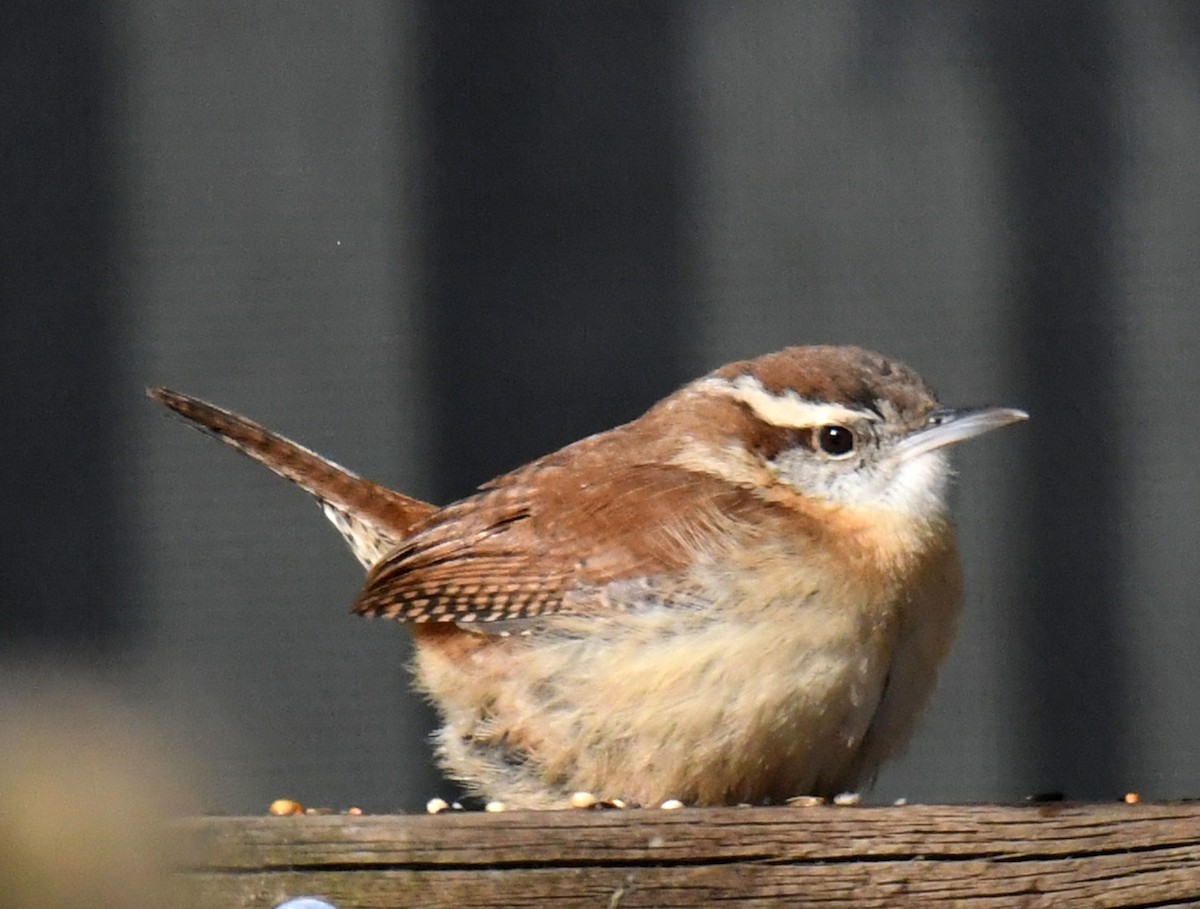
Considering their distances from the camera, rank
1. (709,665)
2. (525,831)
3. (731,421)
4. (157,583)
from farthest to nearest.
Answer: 1. (157,583)
2. (731,421)
3. (709,665)
4. (525,831)

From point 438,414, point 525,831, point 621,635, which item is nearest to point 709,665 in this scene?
point 621,635

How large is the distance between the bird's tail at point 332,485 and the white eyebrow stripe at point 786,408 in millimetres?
853

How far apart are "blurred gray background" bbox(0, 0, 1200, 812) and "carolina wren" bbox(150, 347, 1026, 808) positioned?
4.95 ft

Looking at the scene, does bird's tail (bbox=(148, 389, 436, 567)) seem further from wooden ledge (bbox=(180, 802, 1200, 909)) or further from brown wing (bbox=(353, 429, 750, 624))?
wooden ledge (bbox=(180, 802, 1200, 909))

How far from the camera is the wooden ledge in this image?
184 centimetres

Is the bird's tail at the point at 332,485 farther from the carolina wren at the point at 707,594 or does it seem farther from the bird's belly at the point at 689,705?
the bird's belly at the point at 689,705

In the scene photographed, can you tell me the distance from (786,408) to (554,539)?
51cm

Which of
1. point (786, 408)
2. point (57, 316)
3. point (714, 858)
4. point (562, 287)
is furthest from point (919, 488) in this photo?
point (57, 316)

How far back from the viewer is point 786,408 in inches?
119

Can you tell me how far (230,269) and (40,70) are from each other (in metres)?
0.81

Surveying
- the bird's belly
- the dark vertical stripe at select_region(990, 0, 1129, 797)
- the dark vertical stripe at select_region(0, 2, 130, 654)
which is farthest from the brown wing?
the dark vertical stripe at select_region(990, 0, 1129, 797)

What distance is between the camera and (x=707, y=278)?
190 inches

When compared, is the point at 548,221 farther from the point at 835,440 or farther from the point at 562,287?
the point at 835,440

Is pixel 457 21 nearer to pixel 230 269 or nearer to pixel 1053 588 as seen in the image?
pixel 230 269
